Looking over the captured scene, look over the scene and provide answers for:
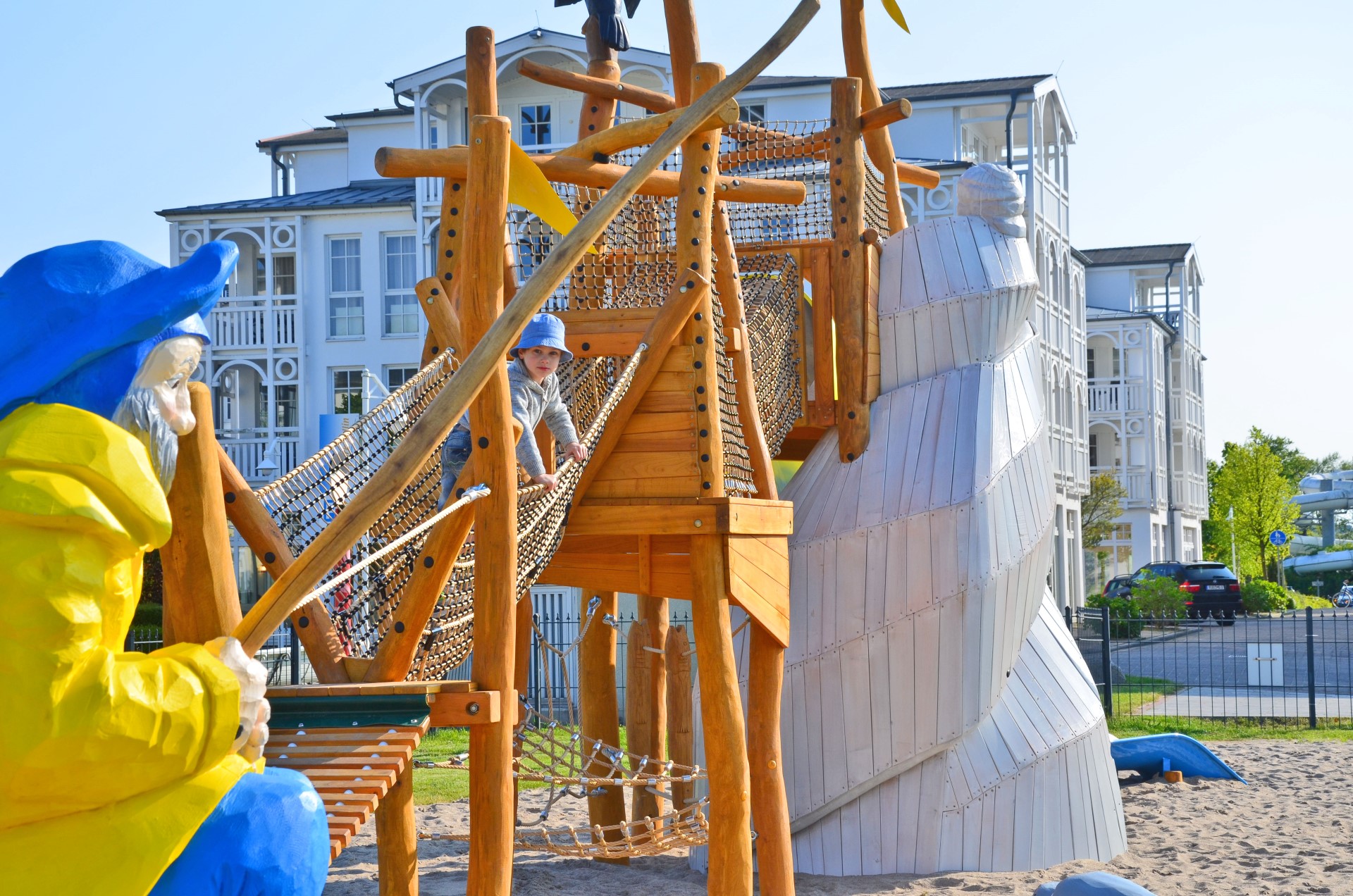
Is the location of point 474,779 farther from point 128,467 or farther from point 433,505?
point 128,467

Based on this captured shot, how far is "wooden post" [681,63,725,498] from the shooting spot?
18.7ft

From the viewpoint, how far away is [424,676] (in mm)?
4148

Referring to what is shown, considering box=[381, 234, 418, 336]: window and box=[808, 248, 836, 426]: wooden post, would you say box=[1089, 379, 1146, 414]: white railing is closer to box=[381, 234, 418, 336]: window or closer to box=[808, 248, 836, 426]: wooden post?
box=[381, 234, 418, 336]: window

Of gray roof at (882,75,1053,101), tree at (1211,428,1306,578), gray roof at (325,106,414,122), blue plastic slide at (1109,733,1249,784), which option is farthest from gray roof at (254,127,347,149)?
tree at (1211,428,1306,578)

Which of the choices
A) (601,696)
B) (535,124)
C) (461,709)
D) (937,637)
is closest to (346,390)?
(535,124)

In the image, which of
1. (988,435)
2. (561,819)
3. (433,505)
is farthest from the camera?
(561,819)

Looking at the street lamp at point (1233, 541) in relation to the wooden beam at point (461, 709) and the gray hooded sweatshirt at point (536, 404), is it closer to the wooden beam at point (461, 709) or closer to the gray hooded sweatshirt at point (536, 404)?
the gray hooded sweatshirt at point (536, 404)

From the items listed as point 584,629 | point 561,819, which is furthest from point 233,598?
point 561,819

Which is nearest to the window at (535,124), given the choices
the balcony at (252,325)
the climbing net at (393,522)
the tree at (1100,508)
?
the balcony at (252,325)

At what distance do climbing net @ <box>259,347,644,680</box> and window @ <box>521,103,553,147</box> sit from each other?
979 inches

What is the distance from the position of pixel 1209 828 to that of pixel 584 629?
4315 mm

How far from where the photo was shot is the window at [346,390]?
29.0 m

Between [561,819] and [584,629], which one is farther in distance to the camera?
[561,819]

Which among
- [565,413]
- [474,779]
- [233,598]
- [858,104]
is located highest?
[858,104]
